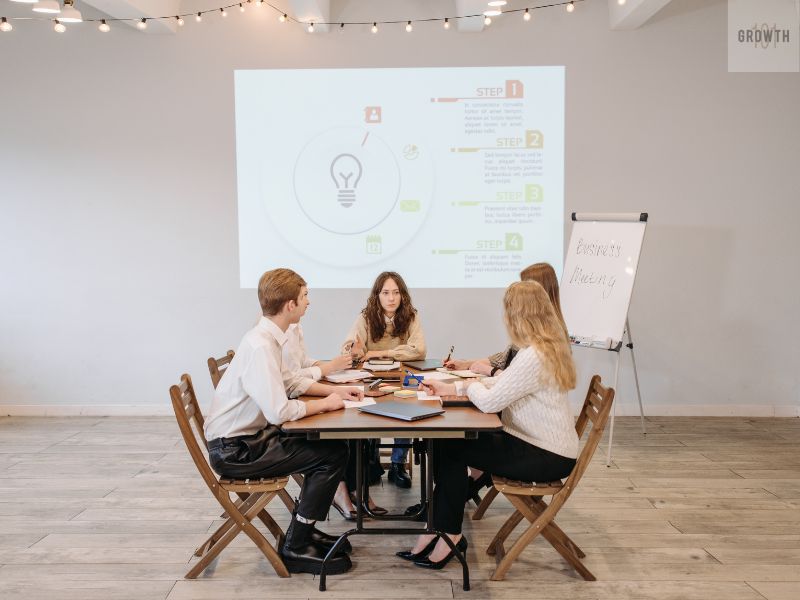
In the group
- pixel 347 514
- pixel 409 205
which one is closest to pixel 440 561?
pixel 347 514

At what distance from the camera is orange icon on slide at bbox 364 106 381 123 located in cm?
554

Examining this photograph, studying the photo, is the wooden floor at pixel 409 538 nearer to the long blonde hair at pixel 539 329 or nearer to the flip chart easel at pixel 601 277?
the flip chart easel at pixel 601 277

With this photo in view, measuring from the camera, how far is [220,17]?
551cm

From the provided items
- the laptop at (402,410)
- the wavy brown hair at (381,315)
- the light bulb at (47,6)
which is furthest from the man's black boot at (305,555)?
the light bulb at (47,6)

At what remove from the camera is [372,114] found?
554 cm

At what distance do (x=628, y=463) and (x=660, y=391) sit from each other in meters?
1.38

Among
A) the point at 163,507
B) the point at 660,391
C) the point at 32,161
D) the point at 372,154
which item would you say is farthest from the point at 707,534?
the point at 32,161

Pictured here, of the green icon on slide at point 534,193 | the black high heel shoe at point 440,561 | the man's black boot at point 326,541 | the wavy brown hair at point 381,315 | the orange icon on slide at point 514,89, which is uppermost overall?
the orange icon on slide at point 514,89

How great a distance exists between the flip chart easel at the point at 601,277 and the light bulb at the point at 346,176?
173 cm

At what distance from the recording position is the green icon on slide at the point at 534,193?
5.53 metres

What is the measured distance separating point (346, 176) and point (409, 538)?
312cm

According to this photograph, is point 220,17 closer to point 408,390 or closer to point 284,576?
point 408,390

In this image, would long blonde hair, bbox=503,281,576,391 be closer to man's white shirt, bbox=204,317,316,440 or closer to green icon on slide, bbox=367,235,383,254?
man's white shirt, bbox=204,317,316,440

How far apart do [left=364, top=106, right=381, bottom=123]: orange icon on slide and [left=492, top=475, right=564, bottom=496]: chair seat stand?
343 cm
